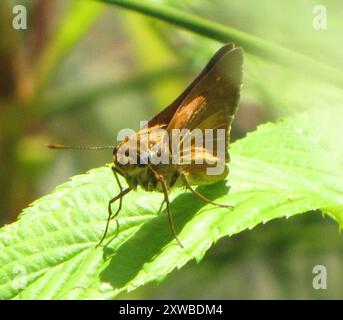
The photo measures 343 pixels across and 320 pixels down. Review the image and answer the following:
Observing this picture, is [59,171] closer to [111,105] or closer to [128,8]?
[111,105]

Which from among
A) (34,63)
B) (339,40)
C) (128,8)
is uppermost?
(34,63)

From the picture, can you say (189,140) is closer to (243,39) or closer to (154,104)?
(243,39)

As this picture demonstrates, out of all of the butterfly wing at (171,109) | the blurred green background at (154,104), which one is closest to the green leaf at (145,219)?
the butterfly wing at (171,109)

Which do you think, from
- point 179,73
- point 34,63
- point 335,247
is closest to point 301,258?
point 335,247

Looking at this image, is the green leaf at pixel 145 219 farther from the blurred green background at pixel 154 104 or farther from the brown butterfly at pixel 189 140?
the blurred green background at pixel 154 104

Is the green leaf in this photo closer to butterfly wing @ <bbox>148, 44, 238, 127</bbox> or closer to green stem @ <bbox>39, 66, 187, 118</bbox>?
butterfly wing @ <bbox>148, 44, 238, 127</bbox>

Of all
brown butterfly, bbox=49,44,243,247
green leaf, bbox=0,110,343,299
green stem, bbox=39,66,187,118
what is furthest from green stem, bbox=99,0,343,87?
green stem, bbox=39,66,187,118
